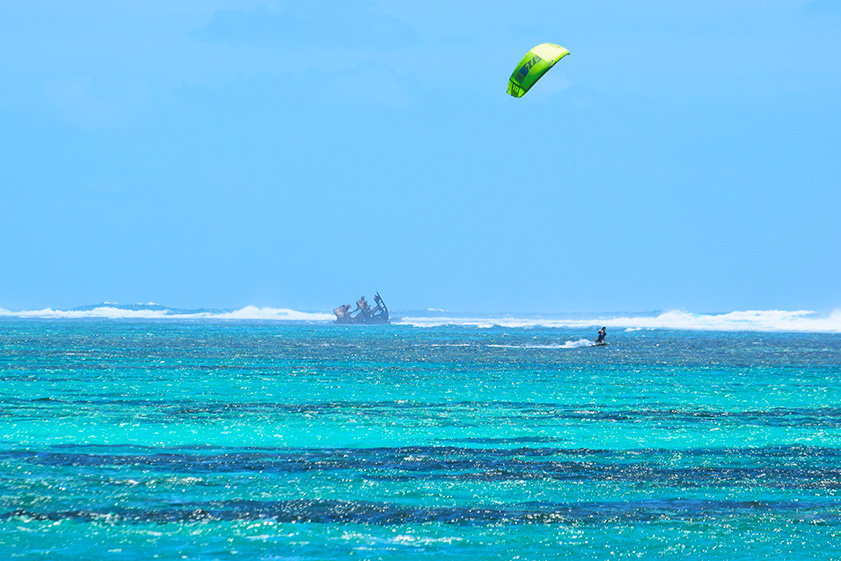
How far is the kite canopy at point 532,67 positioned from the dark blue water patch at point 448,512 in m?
25.7

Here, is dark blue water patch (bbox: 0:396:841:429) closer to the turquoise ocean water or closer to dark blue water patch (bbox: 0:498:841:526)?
the turquoise ocean water

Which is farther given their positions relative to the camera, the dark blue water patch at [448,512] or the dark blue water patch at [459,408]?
the dark blue water patch at [459,408]

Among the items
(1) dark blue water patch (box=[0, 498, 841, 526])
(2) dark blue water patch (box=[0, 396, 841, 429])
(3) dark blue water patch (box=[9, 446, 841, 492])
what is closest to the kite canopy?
(2) dark blue water patch (box=[0, 396, 841, 429])

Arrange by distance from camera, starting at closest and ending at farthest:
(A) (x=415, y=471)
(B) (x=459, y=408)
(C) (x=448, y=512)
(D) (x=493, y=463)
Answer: (C) (x=448, y=512)
(A) (x=415, y=471)
(D) (x=493, y=463)
(B) (x=459, y=408)

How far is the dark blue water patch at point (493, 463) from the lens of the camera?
674 inches

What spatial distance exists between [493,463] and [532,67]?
918 inches

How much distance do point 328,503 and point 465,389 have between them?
20534 mm

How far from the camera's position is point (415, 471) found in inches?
698

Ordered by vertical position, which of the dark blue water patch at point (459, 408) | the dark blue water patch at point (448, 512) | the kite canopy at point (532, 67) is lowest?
the dark blue water patch at point (448, 512)

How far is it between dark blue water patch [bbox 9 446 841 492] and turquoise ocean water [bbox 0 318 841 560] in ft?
0.26

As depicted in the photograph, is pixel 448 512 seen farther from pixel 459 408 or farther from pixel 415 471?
pixel 459 408

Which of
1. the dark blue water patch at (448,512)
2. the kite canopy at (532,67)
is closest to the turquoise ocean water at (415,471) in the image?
the dark blue water patch at (448,512)

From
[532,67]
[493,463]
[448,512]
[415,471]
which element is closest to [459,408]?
[493,463]

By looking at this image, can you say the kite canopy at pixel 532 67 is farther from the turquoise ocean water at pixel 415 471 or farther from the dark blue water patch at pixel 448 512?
the dark blue water patch at pixel 448 512
